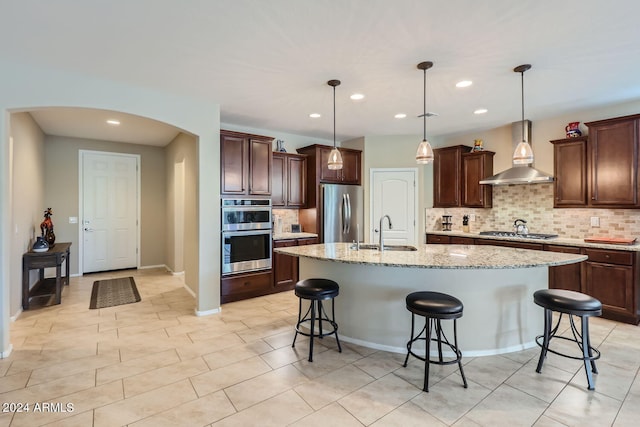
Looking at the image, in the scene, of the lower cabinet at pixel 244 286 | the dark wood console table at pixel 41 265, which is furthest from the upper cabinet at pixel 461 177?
the dark wood console table at pixel 41 265

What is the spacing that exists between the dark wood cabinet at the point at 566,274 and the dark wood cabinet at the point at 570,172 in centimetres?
70

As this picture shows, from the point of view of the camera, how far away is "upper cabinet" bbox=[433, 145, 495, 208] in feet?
17.5

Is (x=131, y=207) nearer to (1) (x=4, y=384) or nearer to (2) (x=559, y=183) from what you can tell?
(1) (x=4, y=384)

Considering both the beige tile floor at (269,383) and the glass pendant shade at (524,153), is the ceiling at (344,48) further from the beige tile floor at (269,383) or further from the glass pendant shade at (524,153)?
the beige tile floor at (269,383)

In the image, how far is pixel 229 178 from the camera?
14.3 ft

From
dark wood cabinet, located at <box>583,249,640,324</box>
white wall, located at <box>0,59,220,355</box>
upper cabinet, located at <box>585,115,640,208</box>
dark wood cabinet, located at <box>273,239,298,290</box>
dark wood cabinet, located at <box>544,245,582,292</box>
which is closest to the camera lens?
white wall, located at <box>0,59,220,355</box>

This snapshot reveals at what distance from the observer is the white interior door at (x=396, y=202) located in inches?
234

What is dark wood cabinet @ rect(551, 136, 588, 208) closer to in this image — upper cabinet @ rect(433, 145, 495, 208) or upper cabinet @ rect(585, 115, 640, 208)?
upper cabinet @ rect(585, 115, 640, 208)

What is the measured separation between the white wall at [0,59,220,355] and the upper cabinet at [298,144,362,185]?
1.93 m

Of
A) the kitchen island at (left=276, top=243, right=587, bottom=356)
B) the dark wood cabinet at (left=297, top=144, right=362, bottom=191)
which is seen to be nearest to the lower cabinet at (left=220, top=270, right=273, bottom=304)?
the kitchen island at (left=276, top=243, right=587, bottom=356)

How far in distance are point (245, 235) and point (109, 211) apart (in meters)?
3.60

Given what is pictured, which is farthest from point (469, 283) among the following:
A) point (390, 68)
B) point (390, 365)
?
point (390, 68)

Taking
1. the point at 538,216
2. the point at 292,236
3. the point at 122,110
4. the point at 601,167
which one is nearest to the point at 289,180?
the point at 292,236

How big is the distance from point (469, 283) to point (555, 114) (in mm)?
3320
